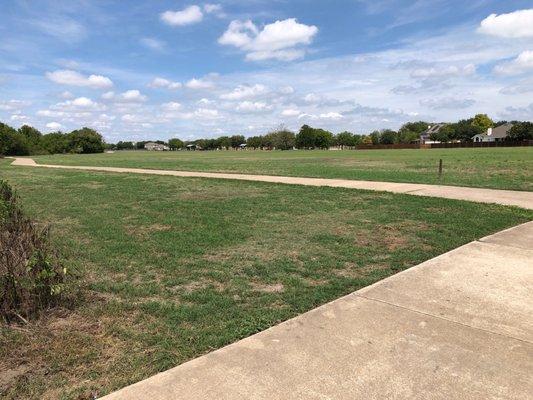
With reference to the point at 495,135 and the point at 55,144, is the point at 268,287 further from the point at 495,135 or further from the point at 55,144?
the point at 495,135

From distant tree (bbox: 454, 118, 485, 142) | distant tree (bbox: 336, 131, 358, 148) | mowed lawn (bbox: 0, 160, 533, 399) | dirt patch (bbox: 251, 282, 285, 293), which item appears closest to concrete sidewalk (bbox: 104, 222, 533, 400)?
mowed lawn (bbox: 0, 160, 533, 399)

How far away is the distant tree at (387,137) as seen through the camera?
154 metres

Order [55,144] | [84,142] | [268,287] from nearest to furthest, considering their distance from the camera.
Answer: [268,287]
[55,144]
[84,142]

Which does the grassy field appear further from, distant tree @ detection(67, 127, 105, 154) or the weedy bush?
distant tree @ detection(67, 127, 105, 154)

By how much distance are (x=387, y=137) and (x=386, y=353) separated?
15871 centimetres

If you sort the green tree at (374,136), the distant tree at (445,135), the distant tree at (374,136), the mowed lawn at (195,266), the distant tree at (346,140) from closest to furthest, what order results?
1. the mowed lawn at (195,266)
2. the distant tree at (445,135)
3. the distant tree at (374,136)
4. the green tree at (374,136)
5. the distant tree at (346,140)

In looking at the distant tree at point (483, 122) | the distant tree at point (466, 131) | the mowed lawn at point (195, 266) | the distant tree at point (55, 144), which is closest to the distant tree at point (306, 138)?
the distant tree at point (466, 131)

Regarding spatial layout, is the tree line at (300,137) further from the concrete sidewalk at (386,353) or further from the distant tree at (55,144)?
the concrete sidewalk at (386,353)

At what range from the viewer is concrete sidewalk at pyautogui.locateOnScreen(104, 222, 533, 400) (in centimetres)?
302

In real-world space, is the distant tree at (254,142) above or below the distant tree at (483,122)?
below

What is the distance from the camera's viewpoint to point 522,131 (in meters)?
111

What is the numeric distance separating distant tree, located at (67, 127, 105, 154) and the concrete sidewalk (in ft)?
393

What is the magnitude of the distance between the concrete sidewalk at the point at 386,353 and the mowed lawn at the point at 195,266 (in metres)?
0.34

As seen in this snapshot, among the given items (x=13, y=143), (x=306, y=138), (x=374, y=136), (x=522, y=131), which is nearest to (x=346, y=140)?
(x=374, y=136)
